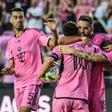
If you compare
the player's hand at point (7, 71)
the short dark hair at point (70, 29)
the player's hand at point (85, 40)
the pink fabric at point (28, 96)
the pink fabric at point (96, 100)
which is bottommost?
the pink fabric at point (28, 96)

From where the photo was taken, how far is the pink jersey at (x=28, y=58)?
35.6ft

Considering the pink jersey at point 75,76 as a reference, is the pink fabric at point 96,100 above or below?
below

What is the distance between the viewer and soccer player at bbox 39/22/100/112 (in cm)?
876

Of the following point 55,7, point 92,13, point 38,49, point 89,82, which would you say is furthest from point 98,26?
point 89,82

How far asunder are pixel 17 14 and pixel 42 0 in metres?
8.54

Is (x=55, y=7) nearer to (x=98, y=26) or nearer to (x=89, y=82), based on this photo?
(x=98, y=26)

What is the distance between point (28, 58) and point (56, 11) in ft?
26.9

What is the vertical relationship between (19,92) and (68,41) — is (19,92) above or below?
below

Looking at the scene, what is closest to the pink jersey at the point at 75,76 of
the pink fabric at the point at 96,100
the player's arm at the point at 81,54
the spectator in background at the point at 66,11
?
the player's arm at the point at 81,54

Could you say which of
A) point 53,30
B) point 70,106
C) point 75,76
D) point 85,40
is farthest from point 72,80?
point 53,30

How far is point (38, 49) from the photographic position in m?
11.0

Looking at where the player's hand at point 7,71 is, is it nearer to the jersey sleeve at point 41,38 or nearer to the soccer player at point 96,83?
the jersey sleeve at point 41,38

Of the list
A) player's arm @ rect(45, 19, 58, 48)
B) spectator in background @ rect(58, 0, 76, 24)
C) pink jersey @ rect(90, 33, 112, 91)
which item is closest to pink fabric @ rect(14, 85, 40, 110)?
player's arm @ rect(45, 19, 58, 48)

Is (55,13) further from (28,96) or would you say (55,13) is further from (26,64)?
(28,96)
